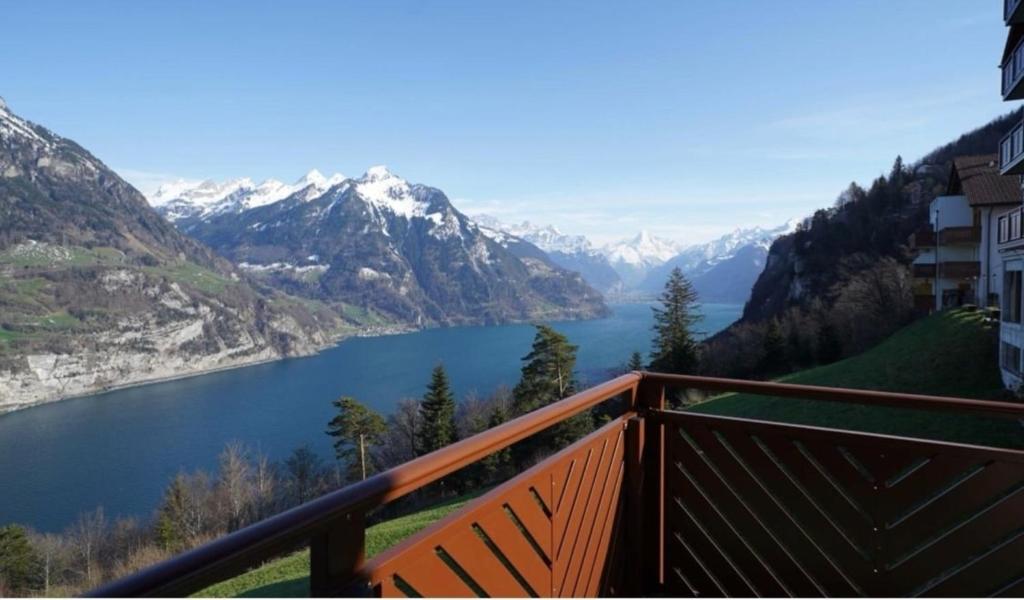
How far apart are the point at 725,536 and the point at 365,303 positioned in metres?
193

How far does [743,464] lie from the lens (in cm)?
257

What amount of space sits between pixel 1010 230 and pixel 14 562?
34.8m

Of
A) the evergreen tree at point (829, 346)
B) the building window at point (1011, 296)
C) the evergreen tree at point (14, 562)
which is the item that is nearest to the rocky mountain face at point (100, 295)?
the evergreen tree at point (14, 562)

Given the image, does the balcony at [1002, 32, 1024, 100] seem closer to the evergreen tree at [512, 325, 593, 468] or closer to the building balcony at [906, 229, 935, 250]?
the building balcony at [906, 229, 935, 250]

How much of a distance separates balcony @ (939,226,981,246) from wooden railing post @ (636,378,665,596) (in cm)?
2221

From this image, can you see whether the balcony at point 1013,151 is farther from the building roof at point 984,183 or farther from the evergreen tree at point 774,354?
the evergreen tree at point 774,354

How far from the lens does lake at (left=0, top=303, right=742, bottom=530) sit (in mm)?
43938

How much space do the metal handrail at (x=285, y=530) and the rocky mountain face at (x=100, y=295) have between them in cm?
10349

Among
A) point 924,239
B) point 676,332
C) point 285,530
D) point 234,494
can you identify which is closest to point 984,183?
point 924,239

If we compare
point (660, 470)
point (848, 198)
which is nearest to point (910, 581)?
point (660, 470)

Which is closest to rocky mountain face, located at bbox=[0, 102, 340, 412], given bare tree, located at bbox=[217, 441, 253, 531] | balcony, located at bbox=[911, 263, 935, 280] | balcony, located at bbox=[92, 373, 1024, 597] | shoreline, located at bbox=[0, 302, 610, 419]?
shoreline, located at bbox=[0, 302, 610, 419]

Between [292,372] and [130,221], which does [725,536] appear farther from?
[130,221]

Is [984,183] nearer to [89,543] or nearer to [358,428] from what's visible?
[358,428]

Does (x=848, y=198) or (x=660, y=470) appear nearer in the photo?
(x=660, y=470)
